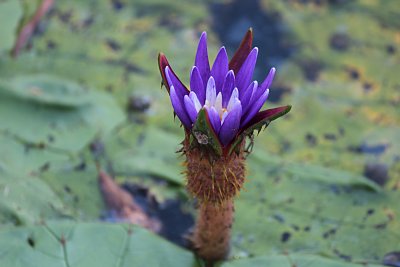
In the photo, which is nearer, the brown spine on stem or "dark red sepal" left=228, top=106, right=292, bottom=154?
"dark red sepal" left=228, top=106, right=292, bottom=154

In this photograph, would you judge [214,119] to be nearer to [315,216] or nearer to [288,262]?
[288,262]

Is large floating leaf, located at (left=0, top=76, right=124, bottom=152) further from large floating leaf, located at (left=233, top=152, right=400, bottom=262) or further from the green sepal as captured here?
the green sepal

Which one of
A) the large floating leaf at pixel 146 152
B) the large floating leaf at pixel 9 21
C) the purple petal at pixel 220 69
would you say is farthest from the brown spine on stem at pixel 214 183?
the large floating leaf at pixel 9 21

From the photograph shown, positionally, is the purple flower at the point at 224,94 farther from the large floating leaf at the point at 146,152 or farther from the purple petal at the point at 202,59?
the large floating leaf at the point at 146,152

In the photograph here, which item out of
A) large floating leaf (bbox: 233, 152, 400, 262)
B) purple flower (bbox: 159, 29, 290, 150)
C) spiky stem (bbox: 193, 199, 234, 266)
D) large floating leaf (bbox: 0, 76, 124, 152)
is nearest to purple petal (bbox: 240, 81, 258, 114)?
purple flower (bbox: 159, 29, 290, 150)

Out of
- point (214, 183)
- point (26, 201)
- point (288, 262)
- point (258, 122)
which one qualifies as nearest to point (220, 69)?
point (258, 122)

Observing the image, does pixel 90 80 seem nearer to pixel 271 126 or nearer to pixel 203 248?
pixel 271 126

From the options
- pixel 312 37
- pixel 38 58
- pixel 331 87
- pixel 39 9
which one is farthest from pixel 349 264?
pixel 39 9
